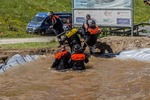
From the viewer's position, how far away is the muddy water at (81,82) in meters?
13.2

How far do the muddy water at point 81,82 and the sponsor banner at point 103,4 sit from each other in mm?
5423

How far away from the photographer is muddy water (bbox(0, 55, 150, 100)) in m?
13.2

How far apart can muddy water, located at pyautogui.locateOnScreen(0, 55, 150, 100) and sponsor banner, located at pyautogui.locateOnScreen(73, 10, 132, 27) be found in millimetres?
5019

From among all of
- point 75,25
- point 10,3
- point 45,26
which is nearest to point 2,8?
point 10,3

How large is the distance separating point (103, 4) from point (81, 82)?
34.0 feet

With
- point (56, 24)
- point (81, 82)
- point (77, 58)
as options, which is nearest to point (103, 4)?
point (56, 24)

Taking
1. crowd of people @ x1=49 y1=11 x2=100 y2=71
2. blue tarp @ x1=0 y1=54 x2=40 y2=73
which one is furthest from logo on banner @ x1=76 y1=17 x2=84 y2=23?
blue tarp @ x1=0 y1=54 x2=40 y2=73

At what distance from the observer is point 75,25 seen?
25.7 meters

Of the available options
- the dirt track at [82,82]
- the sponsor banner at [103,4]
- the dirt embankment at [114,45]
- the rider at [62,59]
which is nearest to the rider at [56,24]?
the dirt embankment at [114,45]

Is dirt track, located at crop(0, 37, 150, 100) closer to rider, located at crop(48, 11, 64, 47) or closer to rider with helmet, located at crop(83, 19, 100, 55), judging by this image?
rider with helmet, located at crop(83, 19, 100, 55)

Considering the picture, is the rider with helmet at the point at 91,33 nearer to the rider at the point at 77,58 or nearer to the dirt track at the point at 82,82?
the dirt track at the point at 82,82

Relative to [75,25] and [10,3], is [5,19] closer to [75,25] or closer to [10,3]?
[10,3]

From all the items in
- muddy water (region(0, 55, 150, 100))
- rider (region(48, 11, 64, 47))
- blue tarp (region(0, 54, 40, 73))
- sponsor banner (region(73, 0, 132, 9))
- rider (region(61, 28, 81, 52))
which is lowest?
muddy water (region(0, 55, 150, 100))

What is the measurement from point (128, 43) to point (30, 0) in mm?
26091
